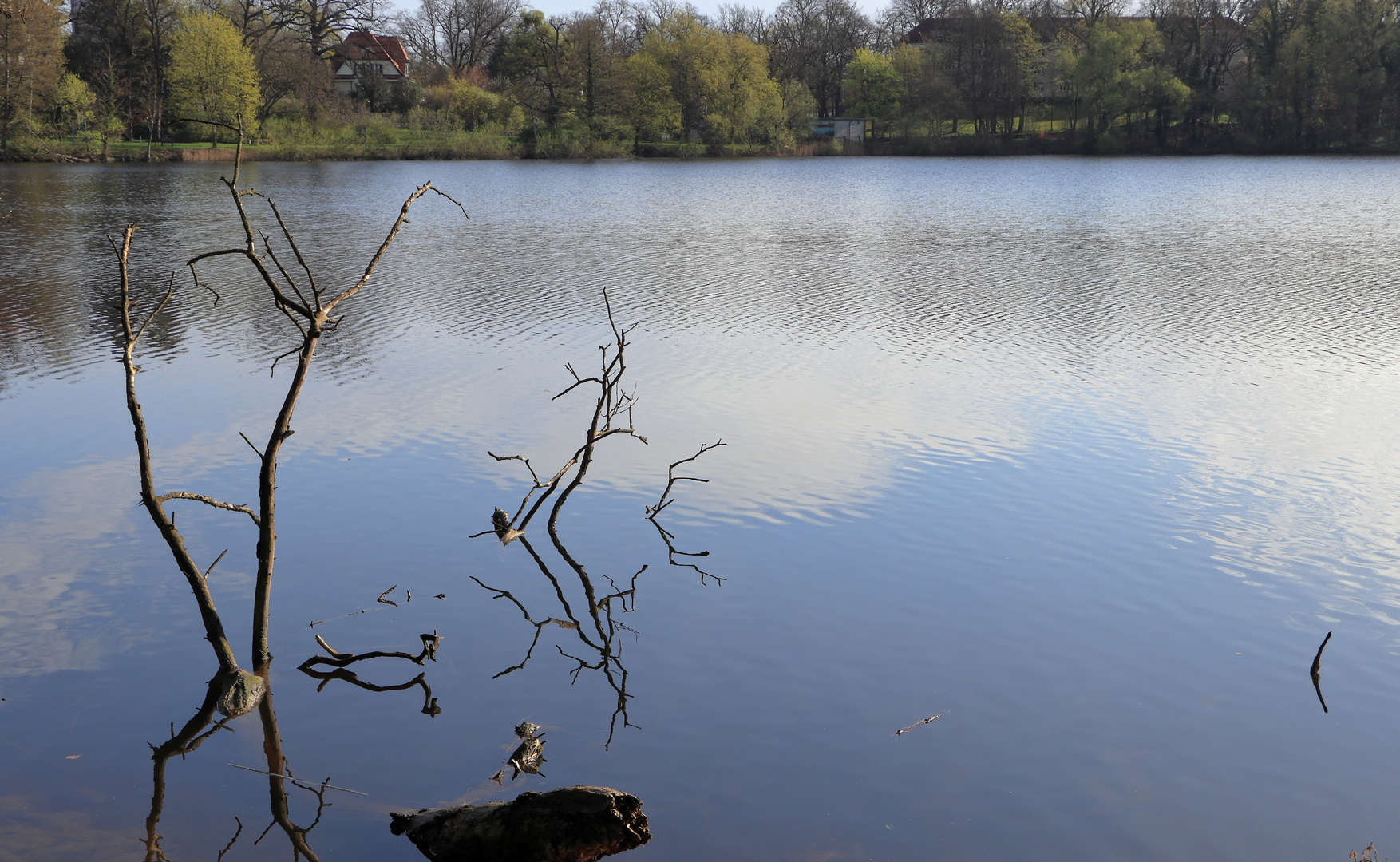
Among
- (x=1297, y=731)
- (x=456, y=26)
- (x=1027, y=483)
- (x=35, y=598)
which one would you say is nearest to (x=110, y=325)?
(x=35, y=598)

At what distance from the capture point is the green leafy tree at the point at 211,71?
6009 cm

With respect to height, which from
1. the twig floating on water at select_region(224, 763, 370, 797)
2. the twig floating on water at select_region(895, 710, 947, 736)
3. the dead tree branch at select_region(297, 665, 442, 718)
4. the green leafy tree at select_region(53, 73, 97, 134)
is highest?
the green leafy tree at select_region(53, 73, 97, 134)

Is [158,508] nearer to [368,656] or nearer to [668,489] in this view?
[368,656]

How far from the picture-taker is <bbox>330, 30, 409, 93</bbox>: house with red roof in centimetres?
8131

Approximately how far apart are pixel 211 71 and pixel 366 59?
1000 inches

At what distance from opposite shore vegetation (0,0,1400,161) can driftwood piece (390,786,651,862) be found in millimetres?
58713

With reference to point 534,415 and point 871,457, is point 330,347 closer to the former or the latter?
point 534,415

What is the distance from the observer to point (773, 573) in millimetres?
7402

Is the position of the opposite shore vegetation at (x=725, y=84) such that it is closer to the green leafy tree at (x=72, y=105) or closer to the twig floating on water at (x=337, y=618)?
the green leafy tree at (x=72, y=105)

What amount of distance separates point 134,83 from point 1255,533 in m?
67.6

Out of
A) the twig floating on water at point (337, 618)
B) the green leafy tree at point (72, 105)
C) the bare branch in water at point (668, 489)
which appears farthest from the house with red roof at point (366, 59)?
the twig floating on water at point (337, 618)

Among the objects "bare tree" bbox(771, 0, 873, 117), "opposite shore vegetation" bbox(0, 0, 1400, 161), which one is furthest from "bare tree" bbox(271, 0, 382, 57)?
"bare tree" bbox(771, 0, 873, 117)

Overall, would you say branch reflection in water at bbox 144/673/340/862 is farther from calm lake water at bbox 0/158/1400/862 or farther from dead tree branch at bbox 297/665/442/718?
dead tree branch at bbox 297/665/442/718

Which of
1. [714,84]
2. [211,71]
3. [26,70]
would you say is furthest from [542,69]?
[26,70]
